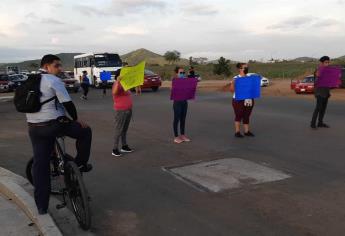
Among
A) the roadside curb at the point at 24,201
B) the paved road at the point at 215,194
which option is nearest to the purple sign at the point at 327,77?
the paved road at the point at 215,194

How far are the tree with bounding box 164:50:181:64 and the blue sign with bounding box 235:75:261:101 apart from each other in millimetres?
130020

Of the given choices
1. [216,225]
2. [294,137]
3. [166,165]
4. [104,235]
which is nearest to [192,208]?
[216,225]

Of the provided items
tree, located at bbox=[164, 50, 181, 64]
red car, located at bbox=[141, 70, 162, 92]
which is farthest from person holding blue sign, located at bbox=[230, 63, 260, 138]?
tree, located at bbox=[164, 50, 181, 64]

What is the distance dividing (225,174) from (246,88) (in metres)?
3.74

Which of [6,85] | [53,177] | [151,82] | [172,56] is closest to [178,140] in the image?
[53,177]

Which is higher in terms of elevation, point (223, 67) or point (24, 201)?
point (24, 201)

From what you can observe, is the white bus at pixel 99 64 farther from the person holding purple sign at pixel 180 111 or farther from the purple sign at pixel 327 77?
the person holding purple sign at pixel 180 111

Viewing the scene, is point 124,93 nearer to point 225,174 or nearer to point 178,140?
point 178,140

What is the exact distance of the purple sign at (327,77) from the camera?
11969mm

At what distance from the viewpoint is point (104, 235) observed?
5293 millimetres

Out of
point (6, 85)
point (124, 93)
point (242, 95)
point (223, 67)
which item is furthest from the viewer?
point (223, 67)

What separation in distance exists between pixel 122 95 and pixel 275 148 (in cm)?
311

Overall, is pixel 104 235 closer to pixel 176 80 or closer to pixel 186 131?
pixel 176 80

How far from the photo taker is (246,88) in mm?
10898
